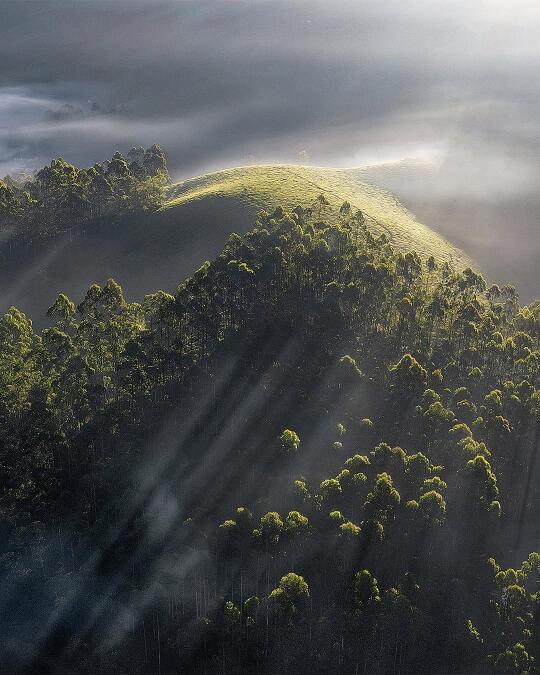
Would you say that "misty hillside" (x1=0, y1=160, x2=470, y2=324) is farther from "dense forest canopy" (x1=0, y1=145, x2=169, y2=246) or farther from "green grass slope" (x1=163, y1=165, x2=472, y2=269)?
"green grass slope" (x1=163, y1=165, x2=472, y2=269)

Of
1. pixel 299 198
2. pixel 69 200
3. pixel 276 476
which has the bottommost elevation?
pixel 276 476

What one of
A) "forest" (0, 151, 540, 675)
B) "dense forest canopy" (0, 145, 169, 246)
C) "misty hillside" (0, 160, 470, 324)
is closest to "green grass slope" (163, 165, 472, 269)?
"misty hillside" (0, 160, 470, 324)

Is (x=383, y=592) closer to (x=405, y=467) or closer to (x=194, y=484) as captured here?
(x=405, y=467)

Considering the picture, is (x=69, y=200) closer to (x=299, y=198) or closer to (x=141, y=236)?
(x=141, y=236)

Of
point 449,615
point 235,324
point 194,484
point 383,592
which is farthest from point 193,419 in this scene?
point 449,615

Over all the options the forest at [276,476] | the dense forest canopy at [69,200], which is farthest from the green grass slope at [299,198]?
the forest at [276,476]

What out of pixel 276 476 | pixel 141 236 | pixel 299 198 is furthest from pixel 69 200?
pixel 276 476
